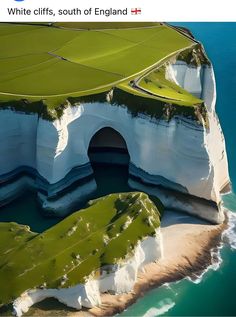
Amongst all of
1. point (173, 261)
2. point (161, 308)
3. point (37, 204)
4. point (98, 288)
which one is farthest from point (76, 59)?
point (161, 308)

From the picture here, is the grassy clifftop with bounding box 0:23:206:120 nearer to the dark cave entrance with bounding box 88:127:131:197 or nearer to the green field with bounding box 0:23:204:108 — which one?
the green field with bounding box 0:23:204:108

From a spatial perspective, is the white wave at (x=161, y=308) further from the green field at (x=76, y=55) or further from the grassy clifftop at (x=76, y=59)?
the green field at (x=76, y=55)

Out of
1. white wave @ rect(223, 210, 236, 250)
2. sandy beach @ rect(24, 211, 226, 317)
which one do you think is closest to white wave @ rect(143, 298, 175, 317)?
sandy beach @ rect(24, 211, 226, 317)

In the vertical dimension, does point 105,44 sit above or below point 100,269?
above

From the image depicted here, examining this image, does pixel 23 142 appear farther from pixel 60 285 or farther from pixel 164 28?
pixel 164 28

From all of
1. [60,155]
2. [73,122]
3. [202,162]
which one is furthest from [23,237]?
[202,162]

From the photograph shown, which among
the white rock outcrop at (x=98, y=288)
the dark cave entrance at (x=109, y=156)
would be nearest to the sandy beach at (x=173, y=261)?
the white rock outcrop at (x=98, y=288)
